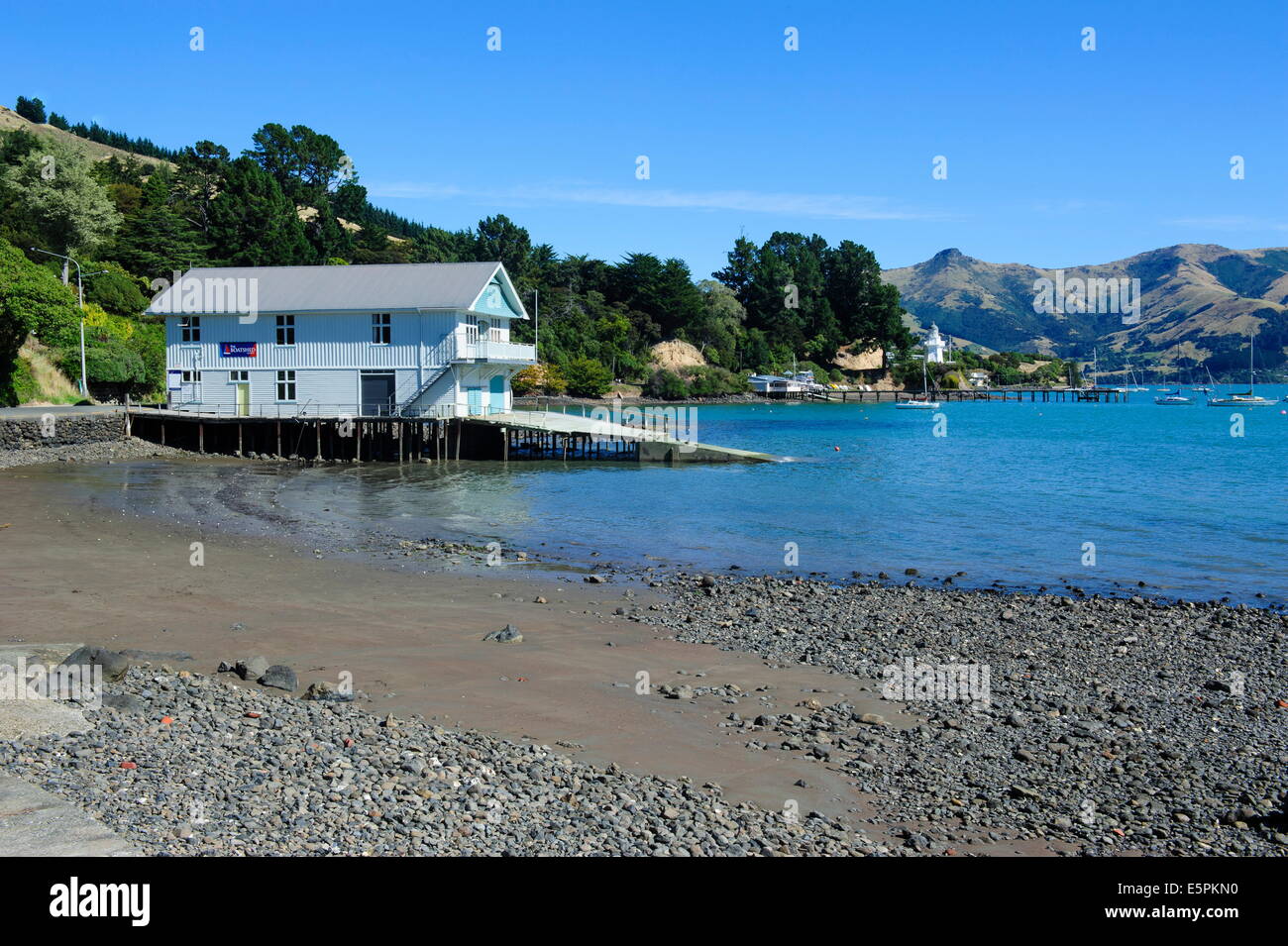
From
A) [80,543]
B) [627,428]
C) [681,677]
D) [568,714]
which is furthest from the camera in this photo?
[627,428]

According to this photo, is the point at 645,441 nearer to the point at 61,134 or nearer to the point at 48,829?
the point at 48,829

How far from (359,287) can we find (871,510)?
3208 cm

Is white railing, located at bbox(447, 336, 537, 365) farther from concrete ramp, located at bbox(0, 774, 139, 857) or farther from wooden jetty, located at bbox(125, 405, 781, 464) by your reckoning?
concrete ramp, located at bbox(0, 774, 139, 857)

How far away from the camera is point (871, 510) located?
35.5m

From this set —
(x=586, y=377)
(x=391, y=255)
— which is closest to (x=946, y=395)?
(x=586, y=377)

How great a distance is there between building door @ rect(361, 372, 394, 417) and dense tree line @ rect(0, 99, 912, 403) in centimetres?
3124

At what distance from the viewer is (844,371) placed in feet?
559

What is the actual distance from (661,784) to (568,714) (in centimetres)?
275

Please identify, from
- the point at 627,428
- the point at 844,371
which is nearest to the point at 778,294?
the point at 844,371

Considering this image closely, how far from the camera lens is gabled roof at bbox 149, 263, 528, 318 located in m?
52.2

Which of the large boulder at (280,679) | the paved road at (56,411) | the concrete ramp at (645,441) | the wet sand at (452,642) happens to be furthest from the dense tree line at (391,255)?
the large boulder at (280,679)
